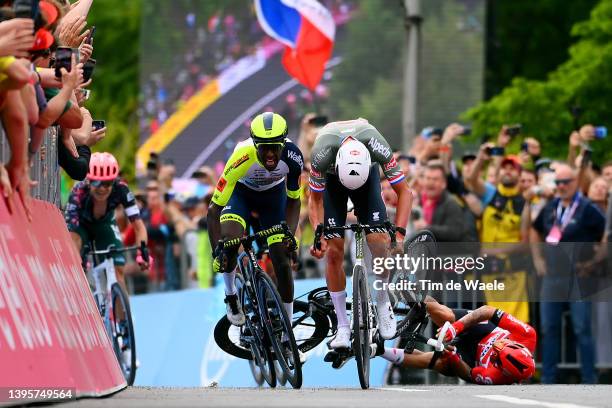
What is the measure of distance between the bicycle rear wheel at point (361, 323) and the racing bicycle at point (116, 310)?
369 cm

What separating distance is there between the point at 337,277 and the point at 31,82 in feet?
13.9

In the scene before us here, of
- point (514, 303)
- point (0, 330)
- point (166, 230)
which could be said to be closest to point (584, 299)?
point (514, 303)

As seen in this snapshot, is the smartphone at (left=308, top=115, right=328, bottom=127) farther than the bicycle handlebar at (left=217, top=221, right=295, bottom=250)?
Yes

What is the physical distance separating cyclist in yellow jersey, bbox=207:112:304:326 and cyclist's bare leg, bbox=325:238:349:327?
336mm

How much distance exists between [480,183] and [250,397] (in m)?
8.34

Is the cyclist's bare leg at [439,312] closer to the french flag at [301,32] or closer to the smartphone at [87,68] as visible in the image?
the smartphone at [87,68]

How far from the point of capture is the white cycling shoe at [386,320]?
13.8m

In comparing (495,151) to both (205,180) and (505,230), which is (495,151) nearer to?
(505,230)

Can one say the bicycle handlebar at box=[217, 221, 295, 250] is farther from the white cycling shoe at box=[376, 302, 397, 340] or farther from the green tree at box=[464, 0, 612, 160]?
the green tree at box=[464, 0, 612, 160]

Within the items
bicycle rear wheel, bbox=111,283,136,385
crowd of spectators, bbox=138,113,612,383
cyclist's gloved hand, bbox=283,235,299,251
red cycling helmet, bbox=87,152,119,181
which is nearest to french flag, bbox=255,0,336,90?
crowd of spectators, bbox=138,113,612,383

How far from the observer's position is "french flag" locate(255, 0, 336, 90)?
23.5 meters

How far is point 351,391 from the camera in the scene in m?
13.0

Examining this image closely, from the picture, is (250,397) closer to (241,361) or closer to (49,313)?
(49,313)

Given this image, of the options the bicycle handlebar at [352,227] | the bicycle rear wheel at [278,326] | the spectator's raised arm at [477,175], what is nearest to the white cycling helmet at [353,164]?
the bicycle handlebar at [352,227]
